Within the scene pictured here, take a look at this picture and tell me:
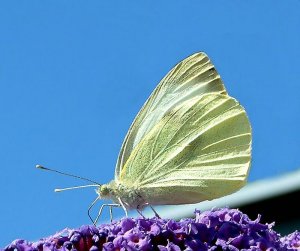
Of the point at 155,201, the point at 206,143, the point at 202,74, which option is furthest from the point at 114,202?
the point at 202,74

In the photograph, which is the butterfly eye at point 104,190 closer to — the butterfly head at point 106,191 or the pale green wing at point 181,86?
the butterfly head at point 106,191

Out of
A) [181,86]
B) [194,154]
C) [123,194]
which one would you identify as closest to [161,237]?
[123,194]

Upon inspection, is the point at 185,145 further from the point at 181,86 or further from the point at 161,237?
the point at 161,237

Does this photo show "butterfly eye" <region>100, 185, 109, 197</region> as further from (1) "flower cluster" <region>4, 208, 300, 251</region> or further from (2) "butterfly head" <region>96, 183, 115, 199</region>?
(1) "flower cluster" <region>4, 208, 300, 251</region>

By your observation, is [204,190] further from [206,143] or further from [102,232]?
[102,232]

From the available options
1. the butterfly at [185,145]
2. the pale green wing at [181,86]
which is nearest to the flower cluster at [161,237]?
the butterfly at [185,145]

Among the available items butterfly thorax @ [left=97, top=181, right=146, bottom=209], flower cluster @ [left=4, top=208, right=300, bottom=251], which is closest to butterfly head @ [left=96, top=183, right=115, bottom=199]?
butterfly thorax @ [left=97, top=181, right=146, bottom=209]
